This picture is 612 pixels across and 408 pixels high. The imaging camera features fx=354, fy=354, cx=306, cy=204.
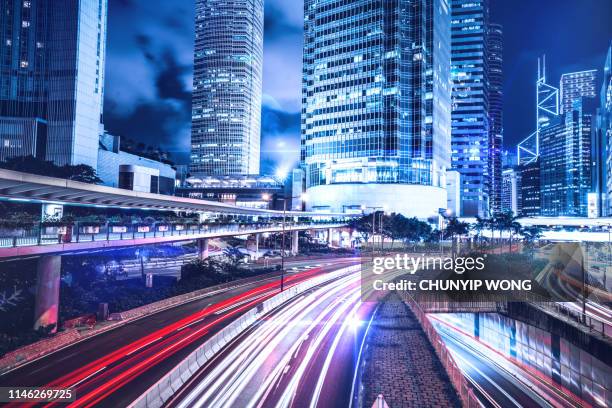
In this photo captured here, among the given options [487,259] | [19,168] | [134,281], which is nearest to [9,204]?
[19,168]

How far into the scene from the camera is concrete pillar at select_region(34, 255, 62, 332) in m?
23.1

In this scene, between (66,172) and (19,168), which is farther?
(66,172)

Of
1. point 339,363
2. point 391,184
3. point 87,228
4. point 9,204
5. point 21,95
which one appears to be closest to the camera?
point 339,363

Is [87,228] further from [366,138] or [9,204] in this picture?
[366,138]

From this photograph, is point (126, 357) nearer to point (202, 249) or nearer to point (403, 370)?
point (403, 370)

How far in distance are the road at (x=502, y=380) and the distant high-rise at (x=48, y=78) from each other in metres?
87.9

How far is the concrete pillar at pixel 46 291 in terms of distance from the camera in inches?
908

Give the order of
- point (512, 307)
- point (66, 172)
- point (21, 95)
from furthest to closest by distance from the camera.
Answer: point (21, 95) < point (66, 172) < point (512, 307)

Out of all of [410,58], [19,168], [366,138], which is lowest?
[19,168]

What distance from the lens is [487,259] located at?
176 feet

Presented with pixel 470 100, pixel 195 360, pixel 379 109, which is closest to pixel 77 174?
pixel 195 360

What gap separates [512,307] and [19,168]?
71295 mm

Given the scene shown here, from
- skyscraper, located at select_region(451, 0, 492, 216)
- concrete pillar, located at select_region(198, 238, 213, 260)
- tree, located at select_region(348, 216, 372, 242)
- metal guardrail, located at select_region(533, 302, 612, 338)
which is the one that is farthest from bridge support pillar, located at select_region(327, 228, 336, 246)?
skyscraper, located at select_region(451, 0, 492, 216)

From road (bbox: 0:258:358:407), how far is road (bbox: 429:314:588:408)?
18.4 meters
